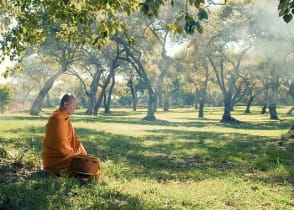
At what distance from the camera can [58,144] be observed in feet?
25.9

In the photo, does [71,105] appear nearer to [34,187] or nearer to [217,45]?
[34,187]

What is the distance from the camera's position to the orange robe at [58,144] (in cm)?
789

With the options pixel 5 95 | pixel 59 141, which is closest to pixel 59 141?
pixel 59 141

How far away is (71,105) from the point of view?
317 inches

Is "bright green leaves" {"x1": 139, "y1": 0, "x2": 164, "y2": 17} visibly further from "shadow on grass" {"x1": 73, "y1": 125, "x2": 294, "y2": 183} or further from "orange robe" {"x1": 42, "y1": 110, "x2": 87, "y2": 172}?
"shadow on grass" {"x1": 73, "y1": 125, "x2": 294, "y2": 183}

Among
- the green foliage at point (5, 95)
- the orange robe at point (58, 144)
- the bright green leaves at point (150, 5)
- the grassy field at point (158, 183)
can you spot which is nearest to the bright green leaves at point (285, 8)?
the bright green leaves at point (150, 5)

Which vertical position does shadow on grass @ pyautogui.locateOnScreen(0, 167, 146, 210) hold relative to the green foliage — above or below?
below

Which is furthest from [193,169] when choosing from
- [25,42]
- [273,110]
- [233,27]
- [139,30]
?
[273,110]

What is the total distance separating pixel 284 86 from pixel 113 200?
262 ft

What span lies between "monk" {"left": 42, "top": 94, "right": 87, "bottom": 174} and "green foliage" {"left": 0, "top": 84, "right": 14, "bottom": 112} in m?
50.9

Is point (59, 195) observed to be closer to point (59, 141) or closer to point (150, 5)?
point (59, 141)

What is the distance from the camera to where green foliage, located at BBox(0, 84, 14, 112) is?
5550cm

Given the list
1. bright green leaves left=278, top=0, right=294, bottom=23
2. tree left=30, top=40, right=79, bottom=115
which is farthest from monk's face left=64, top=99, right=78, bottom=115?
tree left=30, top=40, right=79, bottom=115

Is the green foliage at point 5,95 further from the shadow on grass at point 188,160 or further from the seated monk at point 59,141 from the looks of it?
the seated monk at point 59,141
